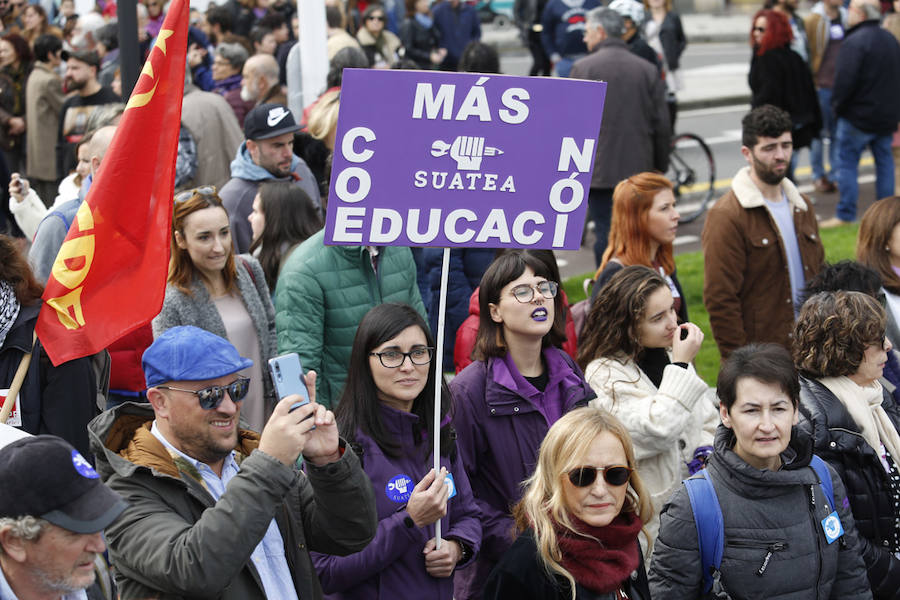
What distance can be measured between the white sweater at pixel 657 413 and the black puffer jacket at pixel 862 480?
519mm

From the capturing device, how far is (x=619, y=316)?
5.32m

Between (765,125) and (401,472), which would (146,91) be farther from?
(765,125)

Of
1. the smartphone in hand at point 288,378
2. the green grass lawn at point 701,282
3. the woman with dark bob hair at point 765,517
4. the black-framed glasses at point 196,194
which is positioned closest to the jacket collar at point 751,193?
the green grass lawn at point 701,282

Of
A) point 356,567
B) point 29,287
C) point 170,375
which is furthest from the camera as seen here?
point 29,287

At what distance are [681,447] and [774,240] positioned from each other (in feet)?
6.86

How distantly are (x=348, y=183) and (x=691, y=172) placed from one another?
31.8ft

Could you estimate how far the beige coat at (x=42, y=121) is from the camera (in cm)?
1184

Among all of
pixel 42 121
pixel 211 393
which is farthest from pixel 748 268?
pixel 42 121

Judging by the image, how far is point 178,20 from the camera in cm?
508

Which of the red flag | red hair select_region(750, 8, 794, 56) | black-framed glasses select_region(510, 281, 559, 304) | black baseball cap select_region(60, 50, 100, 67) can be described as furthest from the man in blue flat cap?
red hair select_region(750, 8, 794, 56)

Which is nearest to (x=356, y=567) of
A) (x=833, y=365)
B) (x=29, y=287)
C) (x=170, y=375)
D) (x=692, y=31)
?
(x=170, y=375)

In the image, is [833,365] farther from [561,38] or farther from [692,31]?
[692,31]

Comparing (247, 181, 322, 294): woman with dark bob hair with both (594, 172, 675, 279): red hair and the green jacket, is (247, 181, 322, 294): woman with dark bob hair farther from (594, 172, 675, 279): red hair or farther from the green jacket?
→ (594, 172, 675, 279): red hair

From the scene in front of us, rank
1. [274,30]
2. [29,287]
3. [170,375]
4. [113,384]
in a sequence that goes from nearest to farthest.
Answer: [170,375]
[29,287]
[113,384]
[274,30]
